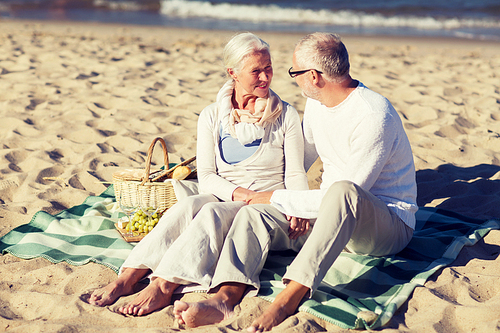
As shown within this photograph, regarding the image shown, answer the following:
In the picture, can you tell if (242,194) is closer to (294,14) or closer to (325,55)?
(325,55)

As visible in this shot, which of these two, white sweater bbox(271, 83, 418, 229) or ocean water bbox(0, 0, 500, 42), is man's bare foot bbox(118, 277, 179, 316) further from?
ocean water bbox(0, 0, 500, 42)

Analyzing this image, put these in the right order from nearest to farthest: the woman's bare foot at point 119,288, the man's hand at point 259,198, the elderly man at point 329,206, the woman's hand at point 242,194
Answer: the elderly man at point 329,206, the woman's bare foot at point 119,288, the man's hand at point 259,198, the woman's hand at point 242,194

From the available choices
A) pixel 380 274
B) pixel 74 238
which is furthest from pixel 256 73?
pixel 74 238

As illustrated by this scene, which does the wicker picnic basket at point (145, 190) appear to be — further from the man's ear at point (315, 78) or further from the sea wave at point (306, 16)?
the sea wave at point (306, 16)

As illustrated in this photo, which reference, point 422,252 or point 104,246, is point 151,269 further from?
point 422,252

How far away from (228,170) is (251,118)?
37 centimetres

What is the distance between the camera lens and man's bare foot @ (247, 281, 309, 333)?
2092mm

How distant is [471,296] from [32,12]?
714 inches

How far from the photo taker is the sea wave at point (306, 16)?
1641 centimetres

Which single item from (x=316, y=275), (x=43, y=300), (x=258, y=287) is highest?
(x=316, y=275)

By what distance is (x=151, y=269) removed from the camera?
8.28 ft

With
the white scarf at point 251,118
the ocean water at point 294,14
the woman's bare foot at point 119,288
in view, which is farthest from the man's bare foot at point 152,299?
the ocean water at point 294,14

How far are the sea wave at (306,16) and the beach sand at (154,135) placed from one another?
6.86 meters

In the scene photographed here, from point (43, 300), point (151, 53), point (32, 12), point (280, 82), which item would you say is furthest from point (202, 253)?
point (32, 12)
